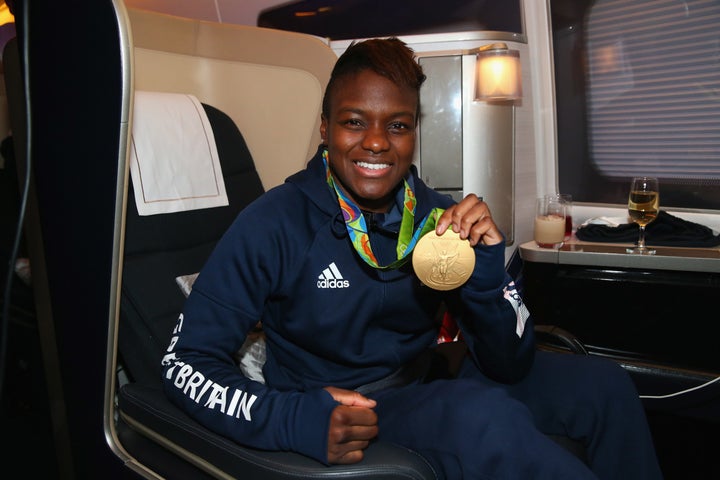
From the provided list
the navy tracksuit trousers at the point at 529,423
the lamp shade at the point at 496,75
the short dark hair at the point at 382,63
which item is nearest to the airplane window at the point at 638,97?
the lamp shade at the point at 496,75

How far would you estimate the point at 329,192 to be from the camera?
49.7 inches

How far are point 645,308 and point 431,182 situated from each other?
85 centimetres

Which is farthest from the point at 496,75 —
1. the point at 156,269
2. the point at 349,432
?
the point at 349,432

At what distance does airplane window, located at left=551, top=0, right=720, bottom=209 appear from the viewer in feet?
7.38

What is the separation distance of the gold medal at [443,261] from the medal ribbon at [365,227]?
0.20ft

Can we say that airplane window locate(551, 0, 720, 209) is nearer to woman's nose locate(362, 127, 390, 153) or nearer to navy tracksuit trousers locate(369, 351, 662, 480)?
navy tracksuit trousers locate(369, 351, 662, 480)

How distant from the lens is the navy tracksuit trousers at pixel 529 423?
963 mm

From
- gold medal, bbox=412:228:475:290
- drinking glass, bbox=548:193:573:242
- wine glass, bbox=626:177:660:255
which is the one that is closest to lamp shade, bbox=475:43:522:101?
drinking glass, bbox=548:193:573:242

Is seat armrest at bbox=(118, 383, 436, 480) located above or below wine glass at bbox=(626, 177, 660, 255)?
below

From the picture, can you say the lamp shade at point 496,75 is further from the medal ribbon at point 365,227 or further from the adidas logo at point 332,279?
the adidas logo at point 332,279

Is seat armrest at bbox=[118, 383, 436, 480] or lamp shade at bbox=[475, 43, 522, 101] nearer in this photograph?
seat armrest at bbox=[118, 383, 436, 480]

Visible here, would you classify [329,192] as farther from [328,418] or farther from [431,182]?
[431,182]

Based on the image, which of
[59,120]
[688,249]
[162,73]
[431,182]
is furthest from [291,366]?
[688,249]

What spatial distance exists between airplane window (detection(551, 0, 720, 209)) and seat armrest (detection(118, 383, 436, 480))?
76.9 inches
